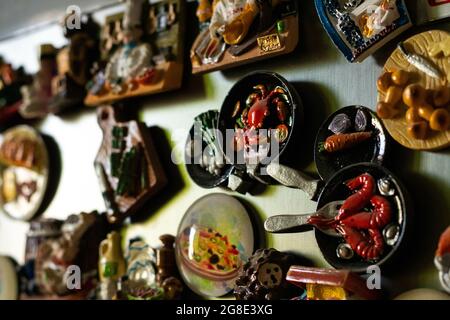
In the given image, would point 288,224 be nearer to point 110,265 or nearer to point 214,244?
point 214,244

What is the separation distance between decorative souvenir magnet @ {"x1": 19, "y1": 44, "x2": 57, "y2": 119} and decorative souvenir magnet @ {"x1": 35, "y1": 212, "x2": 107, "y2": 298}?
13.0 inches

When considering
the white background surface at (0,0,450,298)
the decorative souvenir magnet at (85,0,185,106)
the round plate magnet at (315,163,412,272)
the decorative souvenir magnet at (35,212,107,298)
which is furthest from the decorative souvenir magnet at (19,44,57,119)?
the round plate magnet at (315,163,412,272)

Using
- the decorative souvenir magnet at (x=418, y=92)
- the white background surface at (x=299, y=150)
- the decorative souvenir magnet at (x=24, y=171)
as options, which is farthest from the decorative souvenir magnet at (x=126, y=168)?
the decorative souvenir magnet at (x=418, y=92)

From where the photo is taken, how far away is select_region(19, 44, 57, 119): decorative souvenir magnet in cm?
153

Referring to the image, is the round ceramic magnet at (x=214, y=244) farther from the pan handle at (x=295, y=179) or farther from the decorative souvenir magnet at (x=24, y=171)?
the decorative souvenir magnet at (x=24, y=171)

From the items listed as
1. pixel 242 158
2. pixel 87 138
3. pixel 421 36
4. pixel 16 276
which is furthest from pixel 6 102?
pixel 421 36

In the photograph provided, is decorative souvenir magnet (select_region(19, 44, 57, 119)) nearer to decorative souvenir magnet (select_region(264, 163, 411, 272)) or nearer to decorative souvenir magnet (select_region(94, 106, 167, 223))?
decorative souvenir magnet (select_region(94, 106, 167, 223))

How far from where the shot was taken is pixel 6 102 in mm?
1640

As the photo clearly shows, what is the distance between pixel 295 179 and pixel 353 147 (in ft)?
0.35

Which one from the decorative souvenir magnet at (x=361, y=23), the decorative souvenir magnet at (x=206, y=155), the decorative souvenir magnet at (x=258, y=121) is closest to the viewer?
the decorative souvenir magnet at (x=361, y=23)

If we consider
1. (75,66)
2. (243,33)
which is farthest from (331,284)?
(75,66)

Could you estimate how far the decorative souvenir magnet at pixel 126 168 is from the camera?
1219mm

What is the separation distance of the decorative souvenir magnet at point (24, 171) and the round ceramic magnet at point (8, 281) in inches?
5.0

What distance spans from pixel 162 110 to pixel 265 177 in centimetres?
35
